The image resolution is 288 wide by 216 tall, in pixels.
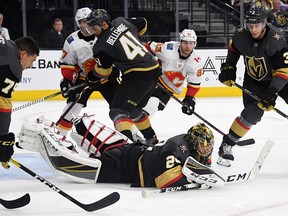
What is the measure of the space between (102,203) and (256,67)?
162 cm

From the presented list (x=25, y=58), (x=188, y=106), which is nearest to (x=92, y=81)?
(x=188, y=106)

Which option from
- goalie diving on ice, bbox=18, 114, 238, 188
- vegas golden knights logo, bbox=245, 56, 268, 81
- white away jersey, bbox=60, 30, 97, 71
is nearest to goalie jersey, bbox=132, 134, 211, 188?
goalie diving on ice, bbox=18, 114, 238, 188

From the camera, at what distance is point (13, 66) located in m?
2.92

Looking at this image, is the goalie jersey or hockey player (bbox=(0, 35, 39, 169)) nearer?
hockey player (bbox=(0, 35, 39, 169))

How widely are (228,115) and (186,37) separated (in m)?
2.03

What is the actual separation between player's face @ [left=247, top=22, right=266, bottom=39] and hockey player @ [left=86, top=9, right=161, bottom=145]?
65cm

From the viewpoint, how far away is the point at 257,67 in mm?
4293

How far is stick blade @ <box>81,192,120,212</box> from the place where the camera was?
3137mm

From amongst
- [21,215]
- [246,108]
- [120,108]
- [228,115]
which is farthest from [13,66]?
[228,115]

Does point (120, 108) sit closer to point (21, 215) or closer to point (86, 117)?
point (86, 117)

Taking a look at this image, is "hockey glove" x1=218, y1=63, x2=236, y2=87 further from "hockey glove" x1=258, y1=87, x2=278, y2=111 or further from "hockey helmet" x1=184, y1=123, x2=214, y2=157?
"hockey helmet" x1=184, y1=123, x2=214, y2=157

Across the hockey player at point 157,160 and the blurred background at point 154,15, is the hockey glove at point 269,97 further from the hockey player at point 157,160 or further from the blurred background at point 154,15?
the blurred background at point 154,15

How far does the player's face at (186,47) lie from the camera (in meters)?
4.96

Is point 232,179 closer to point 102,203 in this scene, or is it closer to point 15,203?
point 102,203
